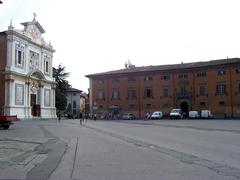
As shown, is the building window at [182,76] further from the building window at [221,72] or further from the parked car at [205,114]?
the parked car at [205,114]

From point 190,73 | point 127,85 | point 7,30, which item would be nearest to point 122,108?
point 127,85

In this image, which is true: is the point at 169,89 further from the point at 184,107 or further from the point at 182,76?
the point at 184,107

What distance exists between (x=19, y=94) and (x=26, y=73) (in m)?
4.19

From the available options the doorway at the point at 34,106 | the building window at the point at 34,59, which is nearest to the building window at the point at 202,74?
the building window at the point at 34,59

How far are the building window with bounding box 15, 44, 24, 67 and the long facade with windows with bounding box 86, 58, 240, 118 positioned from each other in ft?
86.4

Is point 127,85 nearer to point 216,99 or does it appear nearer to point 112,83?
point 112,83

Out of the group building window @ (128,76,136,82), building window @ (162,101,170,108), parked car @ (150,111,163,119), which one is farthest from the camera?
building window @ (128,76,136,82)

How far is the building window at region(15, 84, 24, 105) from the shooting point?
55.4m

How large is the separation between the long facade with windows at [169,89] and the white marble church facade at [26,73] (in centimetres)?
1574

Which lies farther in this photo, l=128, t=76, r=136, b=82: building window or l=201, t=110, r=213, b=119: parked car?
l=128, t=76, r=136, b=82: building window

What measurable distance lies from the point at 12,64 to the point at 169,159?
157ft

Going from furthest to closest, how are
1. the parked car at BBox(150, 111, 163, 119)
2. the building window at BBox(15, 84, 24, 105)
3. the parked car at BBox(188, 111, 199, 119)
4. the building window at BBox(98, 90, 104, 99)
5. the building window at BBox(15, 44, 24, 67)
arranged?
the building window at BBox(98, 90, 104, 99) < the parked car at BBox(150, 111, 163, 119) < the parked car at BBox(188, 111, 199, 119) < the building window at BBox(15, 44, 24, 67) < the building window at BBox(15, 84, 24, 105)

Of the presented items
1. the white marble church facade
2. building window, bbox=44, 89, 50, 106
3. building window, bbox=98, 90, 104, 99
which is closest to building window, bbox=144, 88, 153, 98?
building window, bbox=98, 90, 104, 99

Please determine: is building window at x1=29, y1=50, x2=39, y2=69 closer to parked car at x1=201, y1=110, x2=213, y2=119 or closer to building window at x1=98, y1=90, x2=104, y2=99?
building window at x1=98, y1=90, x2=104, y2=99
